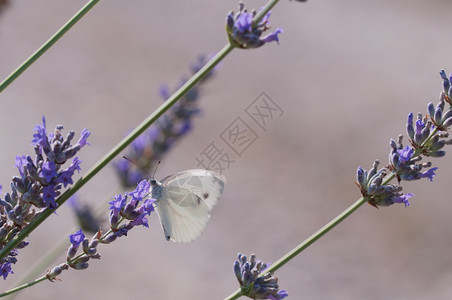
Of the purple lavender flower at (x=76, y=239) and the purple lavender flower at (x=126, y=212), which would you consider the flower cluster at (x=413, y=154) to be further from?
the purple lavender flower at (x=76, y=239)

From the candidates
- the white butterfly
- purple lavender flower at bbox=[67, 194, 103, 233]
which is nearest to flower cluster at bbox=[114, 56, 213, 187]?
purple lavender flower at bbox=[67, 194, 103, 233]

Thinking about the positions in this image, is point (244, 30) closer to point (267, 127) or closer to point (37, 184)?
point (37, 184)

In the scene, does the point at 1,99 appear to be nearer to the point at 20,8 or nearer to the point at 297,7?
the point at 20,8

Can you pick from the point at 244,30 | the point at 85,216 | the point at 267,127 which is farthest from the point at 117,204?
the point at 267,127

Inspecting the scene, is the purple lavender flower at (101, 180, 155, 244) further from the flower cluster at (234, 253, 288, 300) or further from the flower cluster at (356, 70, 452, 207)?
the flower cluster at (356, 70, 452, 207)

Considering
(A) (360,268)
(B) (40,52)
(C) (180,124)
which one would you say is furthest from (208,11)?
(B) (40,52)

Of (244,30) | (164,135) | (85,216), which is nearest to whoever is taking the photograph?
(244,30)
